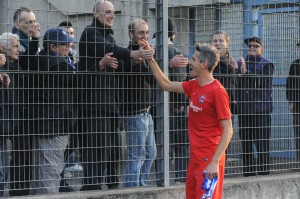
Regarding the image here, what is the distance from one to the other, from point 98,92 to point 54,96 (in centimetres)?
52

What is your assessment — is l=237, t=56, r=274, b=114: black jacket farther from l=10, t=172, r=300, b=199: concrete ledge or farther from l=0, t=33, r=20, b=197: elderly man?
l=0, t=33, r=20, b=197: elderly man

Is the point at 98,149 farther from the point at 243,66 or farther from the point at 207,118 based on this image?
the point at 243,66

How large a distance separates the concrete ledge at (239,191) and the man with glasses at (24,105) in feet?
0.80

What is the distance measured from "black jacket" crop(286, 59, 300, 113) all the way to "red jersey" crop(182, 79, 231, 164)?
269 centimetres

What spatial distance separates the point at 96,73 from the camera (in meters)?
8.21

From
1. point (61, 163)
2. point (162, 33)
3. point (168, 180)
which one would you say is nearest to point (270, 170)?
point (168, 180)

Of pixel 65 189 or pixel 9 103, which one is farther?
pixel 65 189

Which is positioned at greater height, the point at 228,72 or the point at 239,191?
the point at 228,72

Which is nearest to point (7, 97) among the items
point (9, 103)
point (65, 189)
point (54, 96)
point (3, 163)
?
point (9, 103)

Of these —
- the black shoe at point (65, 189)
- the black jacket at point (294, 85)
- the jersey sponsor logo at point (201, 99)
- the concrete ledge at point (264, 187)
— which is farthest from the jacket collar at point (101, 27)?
the black jacket at point (294, 85)

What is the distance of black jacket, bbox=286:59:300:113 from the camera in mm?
9961

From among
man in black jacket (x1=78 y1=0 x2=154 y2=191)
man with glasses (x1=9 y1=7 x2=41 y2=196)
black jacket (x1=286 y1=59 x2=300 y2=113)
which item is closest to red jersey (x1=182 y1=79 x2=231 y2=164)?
man in black jacket (x1=78 y1=0 x2=154 y2=191)

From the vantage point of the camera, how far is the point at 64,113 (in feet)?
26.5

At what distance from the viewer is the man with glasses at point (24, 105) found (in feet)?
25.6
